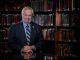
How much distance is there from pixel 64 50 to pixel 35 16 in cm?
90

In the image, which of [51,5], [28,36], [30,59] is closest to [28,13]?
[28,36]

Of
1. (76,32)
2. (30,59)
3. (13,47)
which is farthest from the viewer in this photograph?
(76,32)

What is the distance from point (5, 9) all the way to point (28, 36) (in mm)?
1893

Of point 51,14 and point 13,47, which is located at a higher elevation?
point 51,14

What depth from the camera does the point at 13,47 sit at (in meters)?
3.43

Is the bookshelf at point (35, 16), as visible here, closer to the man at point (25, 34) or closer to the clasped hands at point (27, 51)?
the man at point (25, 34)

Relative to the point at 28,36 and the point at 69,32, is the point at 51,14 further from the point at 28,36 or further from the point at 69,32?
the point at 28,36

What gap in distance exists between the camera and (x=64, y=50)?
5145 mm

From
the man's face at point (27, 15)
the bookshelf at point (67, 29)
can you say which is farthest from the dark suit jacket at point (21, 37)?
the bookshelf at point (67, 29)

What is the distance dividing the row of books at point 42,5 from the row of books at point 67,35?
0.52 metres

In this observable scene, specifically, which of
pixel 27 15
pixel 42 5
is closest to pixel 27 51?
pixel 27 15

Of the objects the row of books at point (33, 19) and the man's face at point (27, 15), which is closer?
the man's face at point (27, 15)

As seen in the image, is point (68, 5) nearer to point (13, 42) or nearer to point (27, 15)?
point (27, 15)

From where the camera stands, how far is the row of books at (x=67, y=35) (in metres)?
5.08
